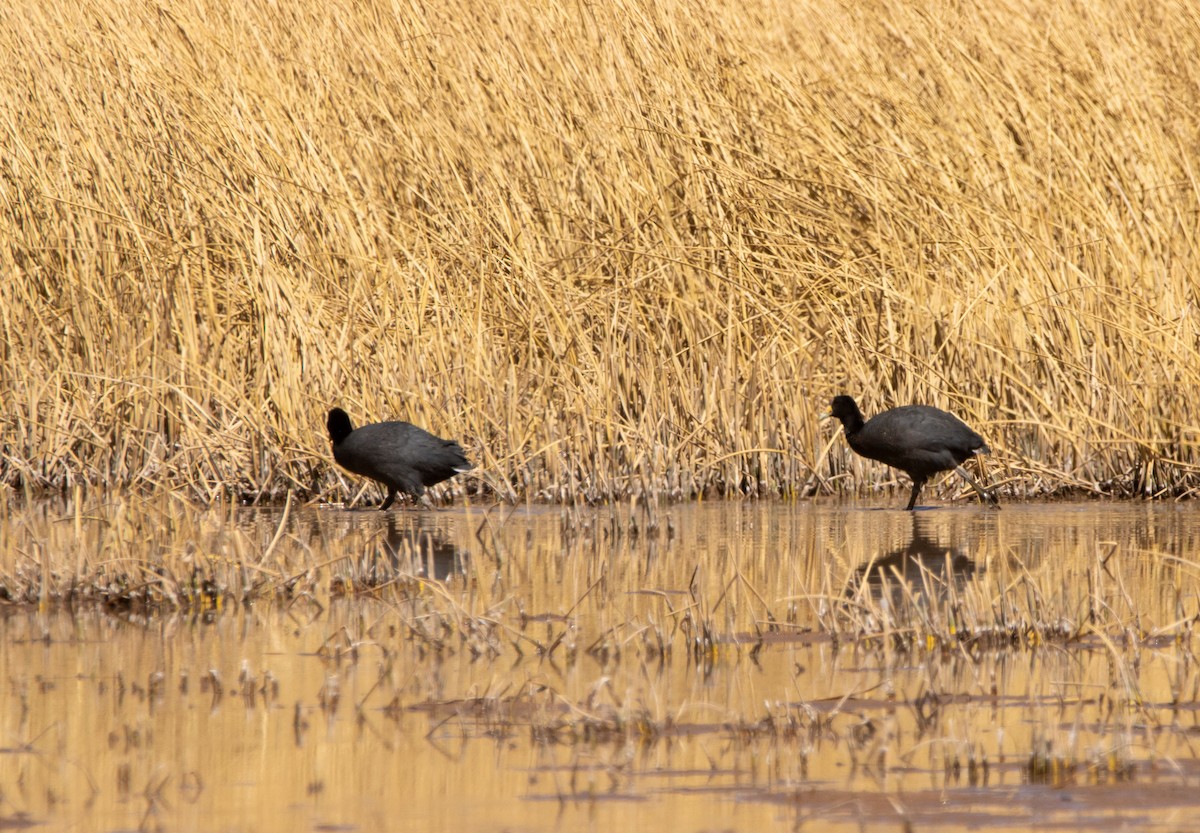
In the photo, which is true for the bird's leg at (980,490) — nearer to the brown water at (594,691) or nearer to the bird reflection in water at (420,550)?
the brown water at (594,691)

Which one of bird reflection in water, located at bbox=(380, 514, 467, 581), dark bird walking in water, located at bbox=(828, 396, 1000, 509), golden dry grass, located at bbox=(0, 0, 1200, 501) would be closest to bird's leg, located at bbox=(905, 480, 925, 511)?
dark bird walking in water, located at bbox=(828, 396, 1000, 509)

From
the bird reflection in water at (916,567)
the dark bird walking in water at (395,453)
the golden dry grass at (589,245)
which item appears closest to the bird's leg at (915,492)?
the golden dry grass at (589,245)

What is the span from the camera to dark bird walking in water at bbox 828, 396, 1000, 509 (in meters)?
8.76

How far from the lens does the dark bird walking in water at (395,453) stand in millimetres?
8812

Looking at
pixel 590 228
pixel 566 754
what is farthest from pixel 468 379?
pixel 566 754

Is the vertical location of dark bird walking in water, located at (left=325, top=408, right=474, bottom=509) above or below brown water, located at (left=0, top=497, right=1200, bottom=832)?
above

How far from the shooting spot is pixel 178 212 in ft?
33.3

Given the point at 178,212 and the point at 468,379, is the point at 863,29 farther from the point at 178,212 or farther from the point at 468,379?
the point at 178,212

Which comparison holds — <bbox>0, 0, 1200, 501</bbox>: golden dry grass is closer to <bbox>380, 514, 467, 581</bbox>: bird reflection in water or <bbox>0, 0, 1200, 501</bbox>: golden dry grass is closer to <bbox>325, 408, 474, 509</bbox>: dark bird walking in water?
<bbox>325, 408, 474, 509</bbox>: dark bird walking in water

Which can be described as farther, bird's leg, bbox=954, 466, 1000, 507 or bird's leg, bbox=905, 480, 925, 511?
bird's leg, bbox=954, 466, 1000, 507

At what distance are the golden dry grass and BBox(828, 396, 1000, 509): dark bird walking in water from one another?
10.9 inches

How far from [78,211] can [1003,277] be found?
4731mm

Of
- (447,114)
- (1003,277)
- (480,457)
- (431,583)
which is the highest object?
(447,114)

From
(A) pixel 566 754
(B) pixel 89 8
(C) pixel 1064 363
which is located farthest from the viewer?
(B) pixel 89 8
